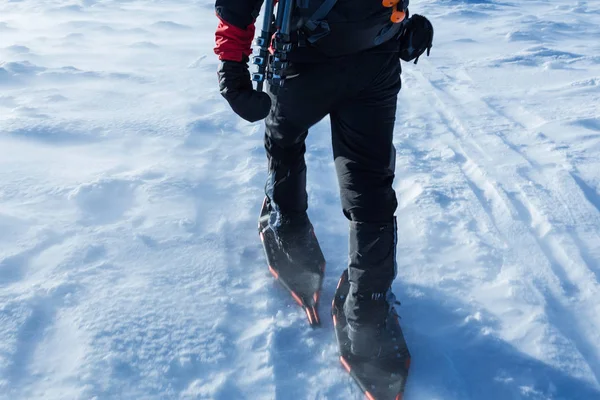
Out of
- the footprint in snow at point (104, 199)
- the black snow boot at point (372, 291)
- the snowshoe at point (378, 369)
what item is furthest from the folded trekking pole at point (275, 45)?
the footprint in snow at point (104, 199)

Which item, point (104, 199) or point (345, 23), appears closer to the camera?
point (345, 23)

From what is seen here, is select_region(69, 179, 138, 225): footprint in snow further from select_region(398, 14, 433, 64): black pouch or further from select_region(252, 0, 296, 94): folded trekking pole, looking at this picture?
select_region(398, 14, 433, 64): black pouch

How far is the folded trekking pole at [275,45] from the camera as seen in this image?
175 centimetres

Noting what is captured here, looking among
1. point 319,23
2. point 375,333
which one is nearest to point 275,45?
point 319,23

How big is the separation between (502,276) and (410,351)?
2.24 ft

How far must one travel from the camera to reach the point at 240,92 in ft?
6.07

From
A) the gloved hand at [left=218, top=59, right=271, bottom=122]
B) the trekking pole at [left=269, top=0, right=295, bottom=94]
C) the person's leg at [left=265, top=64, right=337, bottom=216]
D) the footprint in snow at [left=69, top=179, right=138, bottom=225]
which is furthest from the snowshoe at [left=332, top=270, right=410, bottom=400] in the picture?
the footprint in snow at [left=69, top=179, right=138, bottom=225]

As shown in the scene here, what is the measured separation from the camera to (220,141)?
3781mm

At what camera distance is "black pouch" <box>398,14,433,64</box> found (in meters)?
1.93

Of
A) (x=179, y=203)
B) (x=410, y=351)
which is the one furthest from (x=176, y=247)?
(x=410, y=351)

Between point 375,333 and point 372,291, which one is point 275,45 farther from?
point 375,333

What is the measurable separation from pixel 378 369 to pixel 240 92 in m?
1.17

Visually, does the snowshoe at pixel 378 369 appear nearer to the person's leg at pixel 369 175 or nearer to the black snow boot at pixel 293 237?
the person's leg at pixel 369 175

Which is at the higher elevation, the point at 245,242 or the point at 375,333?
the point at 375,333
